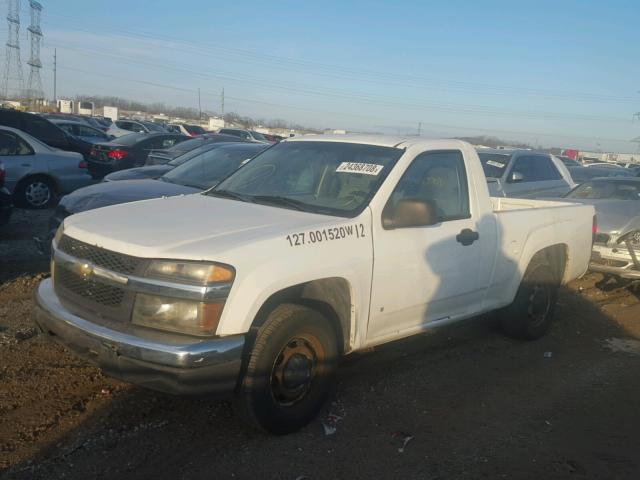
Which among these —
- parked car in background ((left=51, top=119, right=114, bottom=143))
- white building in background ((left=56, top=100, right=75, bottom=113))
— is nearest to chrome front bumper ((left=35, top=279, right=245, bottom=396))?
parked car in background ((left=51, top=119, right=114, bottom=143))

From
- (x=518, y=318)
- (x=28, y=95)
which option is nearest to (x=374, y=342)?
(x=518, y=318)

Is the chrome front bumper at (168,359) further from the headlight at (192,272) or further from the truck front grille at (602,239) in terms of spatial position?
the truck front grille at (602,239)

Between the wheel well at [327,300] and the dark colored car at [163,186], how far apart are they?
362 centimetres

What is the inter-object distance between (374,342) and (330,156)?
151cm

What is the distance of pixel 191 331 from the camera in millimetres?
3447

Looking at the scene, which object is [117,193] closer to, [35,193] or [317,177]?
[317,177]

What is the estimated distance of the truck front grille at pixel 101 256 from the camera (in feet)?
11.7

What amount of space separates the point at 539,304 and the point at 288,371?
336 centimetres

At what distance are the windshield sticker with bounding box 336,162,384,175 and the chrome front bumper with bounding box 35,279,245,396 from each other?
1696 millimetres

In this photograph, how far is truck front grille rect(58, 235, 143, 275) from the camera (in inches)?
140

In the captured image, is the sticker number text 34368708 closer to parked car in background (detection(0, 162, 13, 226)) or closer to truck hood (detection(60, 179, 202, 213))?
truck hood (detection(60, 179, 202, 213))

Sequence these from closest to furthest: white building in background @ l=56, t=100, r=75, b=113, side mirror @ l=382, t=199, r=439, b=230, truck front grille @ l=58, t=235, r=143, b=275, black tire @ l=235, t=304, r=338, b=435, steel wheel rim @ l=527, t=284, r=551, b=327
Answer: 1. truck front grille @ l=58, t=235, r=143, b=275
2. black tire @ l=235, t=304, r=338, b=435
3. side mirror @ l=382, t=199, r=439, b=230
4. steel wheel rim @ l=527, t=284, r=551, b=327
5. white building in background @ l=56, t=100, r=75, b=113

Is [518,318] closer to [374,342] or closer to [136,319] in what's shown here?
[374,342]

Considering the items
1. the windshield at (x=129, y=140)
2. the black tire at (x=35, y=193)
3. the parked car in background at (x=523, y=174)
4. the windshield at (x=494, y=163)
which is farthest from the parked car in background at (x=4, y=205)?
the windshield at (x=494, y=163)
